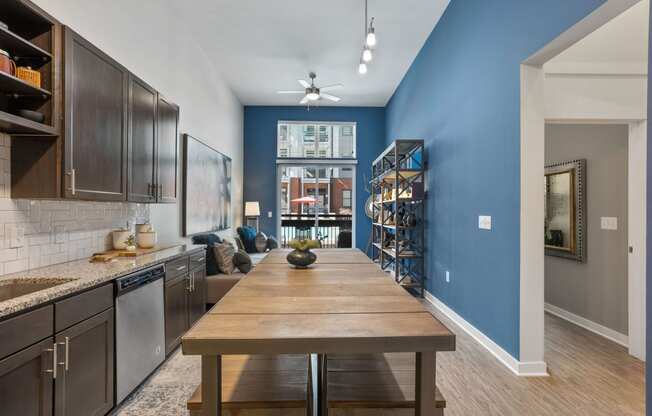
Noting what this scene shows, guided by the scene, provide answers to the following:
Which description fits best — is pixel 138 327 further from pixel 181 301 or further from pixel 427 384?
pixel 427 384

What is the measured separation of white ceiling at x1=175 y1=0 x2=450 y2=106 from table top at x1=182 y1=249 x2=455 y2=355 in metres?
3.54

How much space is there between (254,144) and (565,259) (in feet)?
20.8

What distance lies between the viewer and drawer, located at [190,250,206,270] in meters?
3.27

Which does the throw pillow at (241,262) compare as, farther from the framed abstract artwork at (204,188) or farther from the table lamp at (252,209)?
the table lamp at (252,209)

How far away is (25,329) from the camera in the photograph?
4.50 feet

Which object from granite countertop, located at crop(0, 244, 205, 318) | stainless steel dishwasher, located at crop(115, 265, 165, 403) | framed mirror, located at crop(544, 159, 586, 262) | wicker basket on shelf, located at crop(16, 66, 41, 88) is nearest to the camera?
granite countertop, located at crop(0, 244, 205, 318)

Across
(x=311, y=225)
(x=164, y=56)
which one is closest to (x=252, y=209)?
(x=311, y=225)

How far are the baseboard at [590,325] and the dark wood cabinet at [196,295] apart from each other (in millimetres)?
4202

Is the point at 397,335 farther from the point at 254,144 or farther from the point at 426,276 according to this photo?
the point at 254,144

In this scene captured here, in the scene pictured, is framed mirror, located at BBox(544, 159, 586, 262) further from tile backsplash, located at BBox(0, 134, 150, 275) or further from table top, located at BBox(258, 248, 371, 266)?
tile backsplash, located at BBox(0, 134, 150, 275)

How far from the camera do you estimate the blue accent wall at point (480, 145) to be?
261 cm

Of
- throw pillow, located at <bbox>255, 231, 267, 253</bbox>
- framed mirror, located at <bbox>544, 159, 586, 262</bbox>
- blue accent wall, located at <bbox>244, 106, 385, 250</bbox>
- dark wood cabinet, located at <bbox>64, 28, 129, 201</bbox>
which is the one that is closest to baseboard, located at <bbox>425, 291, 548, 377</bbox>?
framed mirror, located at <bbox>544, 159, 586, 262</bbox>

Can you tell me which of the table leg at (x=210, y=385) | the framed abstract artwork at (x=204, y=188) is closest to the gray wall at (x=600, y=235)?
the table leg at (x=210, y=385)

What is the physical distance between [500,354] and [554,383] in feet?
1.43
